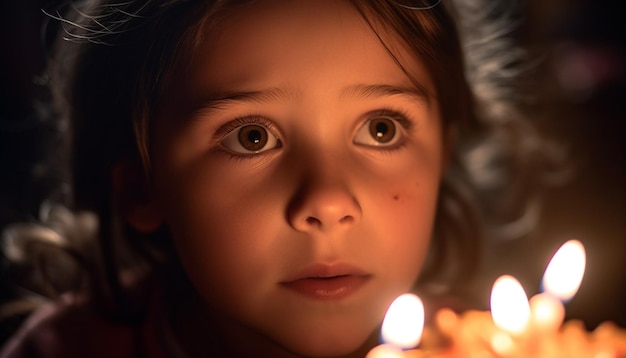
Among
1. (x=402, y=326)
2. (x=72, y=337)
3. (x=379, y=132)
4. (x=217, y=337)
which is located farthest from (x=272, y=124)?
(x=72, y=337)

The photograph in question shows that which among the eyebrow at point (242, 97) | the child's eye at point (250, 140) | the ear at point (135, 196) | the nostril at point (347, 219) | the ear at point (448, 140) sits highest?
the ear at point (448, 140)

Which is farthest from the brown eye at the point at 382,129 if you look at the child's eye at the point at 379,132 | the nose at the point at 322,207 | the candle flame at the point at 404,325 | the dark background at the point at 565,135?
the dark background at the point at 565,135

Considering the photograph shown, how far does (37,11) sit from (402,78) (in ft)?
2.52

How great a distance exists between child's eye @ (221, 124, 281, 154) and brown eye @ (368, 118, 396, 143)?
0.11 m

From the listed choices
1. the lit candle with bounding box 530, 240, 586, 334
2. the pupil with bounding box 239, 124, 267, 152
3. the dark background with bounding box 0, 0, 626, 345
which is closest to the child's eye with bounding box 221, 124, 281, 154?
the pupil with bounding box 239, 124, 267, 152

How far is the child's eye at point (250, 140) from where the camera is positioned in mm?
911

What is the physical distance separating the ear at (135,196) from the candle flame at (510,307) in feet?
1.41

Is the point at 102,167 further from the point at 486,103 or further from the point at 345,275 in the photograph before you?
the point at 486,103

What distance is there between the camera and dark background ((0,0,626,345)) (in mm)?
1333

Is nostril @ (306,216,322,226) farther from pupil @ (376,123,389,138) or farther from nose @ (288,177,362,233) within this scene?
pupil @ (376,123,389,138)

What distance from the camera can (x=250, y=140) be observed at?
918 mm

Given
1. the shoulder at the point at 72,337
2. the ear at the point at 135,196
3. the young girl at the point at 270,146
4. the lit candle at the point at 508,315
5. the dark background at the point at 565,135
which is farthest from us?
the dark background at the point at 565,135

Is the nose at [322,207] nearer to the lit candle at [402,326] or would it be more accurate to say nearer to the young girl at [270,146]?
the young girl at [270,146]

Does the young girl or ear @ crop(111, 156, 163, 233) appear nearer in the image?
the young girl
